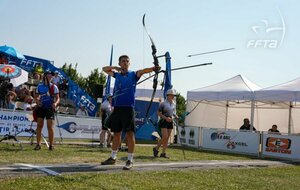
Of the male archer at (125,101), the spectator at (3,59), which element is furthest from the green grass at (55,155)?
the spectator at (3,59)

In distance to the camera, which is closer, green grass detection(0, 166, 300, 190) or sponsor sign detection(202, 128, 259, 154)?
green grass detection(0, 166, 300, 190)

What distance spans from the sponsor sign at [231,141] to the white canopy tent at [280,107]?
231 centimetres

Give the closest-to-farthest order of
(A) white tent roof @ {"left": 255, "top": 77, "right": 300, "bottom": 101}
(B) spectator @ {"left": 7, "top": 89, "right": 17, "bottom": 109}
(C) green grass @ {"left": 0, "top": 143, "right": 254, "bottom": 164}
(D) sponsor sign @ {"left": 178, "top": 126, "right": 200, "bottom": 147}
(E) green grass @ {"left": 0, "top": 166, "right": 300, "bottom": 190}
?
(E) green grass @ {"left": 0, "top": 166, "right": 300, "bottom": 190}, (C) green grass @ {"left": 0, "top": 143, "right": 254, "bottom": 164}, (A) white tent roof @ {"left": 255, "top": 77, "right": 300, "bottom": 101}, (B) spectator @ {"left": 7, "top": 89, "right": 17, "bottom": 109}, (D) sponsor sign @ {"left": 178, "top": 126, "right": 200, "bottom": 147}

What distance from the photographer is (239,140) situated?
1634 centimetres

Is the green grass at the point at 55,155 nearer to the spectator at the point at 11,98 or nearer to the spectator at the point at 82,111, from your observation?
the spectator at the point at 11,98

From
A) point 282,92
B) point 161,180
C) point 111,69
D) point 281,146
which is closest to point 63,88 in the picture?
point 282,92

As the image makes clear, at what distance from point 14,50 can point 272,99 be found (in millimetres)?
12930

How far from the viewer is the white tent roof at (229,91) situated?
18517mm

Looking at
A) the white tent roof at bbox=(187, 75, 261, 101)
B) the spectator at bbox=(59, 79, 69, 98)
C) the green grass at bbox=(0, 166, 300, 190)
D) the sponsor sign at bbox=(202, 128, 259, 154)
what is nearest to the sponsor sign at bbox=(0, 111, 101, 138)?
the sponsor sign at bbox=(202, 128, 259, 154)

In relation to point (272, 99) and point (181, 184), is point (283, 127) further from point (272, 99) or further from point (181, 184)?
point (181, 184)

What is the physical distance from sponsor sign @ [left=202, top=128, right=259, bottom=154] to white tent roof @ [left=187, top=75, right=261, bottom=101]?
221 centimetres

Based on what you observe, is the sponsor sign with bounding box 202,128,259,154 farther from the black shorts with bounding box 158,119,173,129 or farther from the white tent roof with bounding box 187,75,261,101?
the black shorts with bounding box 158,119,173,129

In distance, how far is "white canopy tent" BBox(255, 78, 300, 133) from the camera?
1731 centimetres

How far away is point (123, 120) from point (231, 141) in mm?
10222
